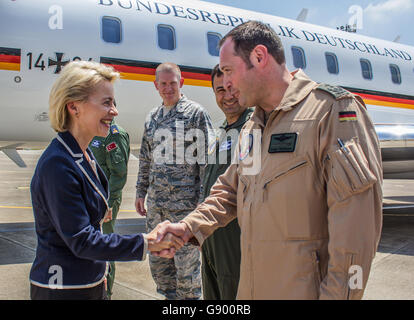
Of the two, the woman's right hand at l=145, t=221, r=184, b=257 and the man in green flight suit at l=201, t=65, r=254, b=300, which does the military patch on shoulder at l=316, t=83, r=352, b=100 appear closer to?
the woman's right hand at l=145, t=221, r=184, b=257

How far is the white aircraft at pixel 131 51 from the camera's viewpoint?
5.37m

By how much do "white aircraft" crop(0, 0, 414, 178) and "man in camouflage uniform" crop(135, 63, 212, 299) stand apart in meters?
2.40

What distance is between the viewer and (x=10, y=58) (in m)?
5.25

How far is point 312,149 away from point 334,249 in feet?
1.31

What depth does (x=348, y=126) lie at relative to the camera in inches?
62.2

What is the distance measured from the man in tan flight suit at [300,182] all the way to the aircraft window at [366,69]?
7.63m

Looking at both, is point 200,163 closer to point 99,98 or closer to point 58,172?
point 99,98

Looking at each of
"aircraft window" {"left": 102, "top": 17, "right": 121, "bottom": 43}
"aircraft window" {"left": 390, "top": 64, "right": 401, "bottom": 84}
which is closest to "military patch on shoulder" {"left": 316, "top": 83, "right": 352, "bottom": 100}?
"aircraft window" {"left": 102, "top": 17, "right": 121, "bottom": 43}

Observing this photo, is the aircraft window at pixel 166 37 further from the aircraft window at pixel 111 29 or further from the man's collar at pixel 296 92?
the man's collar at pixel 296 92

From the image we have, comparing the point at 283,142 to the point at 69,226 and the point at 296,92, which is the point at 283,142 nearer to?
the point at 296,92

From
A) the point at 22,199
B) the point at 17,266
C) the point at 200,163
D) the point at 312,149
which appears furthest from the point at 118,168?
the point at 22,199

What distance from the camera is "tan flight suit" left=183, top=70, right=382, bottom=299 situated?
1.50m

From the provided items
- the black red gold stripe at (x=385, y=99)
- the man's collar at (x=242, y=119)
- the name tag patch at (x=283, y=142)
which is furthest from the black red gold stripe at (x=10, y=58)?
the black red gold stripe at (x=385, y=99)

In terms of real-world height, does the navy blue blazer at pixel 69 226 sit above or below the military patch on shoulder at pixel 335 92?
below
